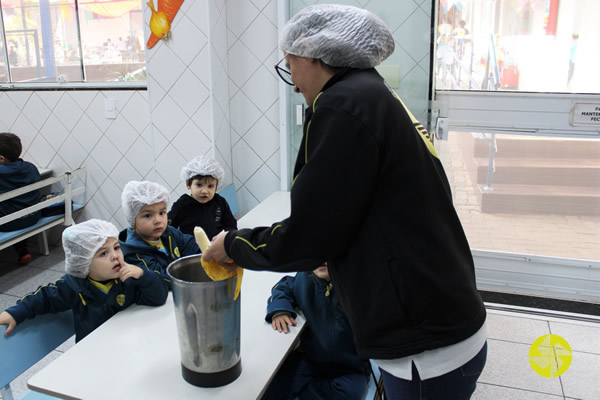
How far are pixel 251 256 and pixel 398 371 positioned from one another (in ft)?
1.18

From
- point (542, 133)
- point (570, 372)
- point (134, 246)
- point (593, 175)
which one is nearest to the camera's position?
point (134, 246)

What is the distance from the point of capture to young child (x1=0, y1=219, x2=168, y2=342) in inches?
55.8

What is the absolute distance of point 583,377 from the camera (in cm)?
203

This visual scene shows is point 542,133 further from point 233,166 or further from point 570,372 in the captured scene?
point 233,166

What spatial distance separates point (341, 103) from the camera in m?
A: 0.85

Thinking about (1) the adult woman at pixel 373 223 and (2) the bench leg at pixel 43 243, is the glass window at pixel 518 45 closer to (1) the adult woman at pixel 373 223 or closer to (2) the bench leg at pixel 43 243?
(1) the adult woman at pixel 373 223

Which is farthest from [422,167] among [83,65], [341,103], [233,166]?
[83,65]

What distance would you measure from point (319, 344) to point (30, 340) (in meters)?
0.80

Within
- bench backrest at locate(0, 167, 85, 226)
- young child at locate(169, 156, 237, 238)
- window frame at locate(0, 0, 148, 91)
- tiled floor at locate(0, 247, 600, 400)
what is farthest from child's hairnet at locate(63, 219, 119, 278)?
window frame at locate(0, 0, 148, 91)

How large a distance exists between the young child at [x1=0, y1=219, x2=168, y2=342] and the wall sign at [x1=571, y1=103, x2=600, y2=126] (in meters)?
1.96

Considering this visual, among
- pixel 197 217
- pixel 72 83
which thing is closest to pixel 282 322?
pixel 197 217

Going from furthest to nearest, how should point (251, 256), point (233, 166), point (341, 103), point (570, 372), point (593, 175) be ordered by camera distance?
point (593, 175)
point (233, 166)
point (570, 372)
point (251, 256)
point (341, 103)

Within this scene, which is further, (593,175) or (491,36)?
(593,175)

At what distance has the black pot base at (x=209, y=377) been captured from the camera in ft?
3.57
